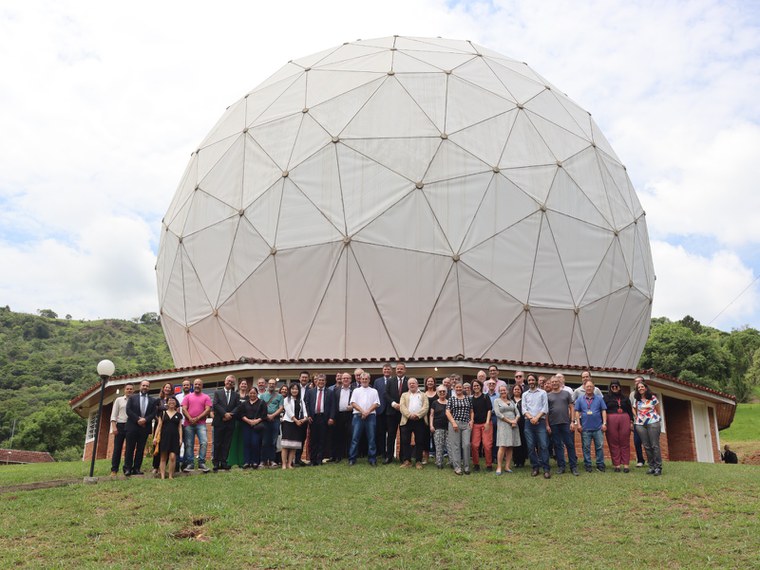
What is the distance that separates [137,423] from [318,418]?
3455 mm

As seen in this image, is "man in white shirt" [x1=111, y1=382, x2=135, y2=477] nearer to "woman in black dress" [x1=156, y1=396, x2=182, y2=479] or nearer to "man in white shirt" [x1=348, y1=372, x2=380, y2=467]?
"woman in black dress" [x1=156, y1=396, x2=182, y2=479]

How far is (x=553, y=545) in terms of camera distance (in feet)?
24.9

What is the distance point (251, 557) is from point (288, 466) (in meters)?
5.84

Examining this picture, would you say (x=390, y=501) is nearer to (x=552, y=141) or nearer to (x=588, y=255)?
(x=588, y=255)

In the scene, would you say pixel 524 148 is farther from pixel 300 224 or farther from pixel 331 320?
pixel 331 320

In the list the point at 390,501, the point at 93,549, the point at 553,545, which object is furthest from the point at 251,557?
the point at 553,545

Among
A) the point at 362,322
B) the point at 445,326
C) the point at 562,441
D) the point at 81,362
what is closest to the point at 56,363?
the point at 81,362

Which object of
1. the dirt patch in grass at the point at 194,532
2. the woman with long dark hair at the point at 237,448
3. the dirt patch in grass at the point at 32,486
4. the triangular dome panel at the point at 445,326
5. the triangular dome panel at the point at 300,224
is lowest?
the dirt patch in grass at the point at 194,532

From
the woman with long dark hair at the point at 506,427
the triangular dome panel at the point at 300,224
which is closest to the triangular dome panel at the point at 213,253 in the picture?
the triangular dome panel at the point at 300,224

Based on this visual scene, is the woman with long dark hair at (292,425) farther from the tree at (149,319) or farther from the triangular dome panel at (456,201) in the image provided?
the tree at (149,319)

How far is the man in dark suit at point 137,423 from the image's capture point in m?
12.0

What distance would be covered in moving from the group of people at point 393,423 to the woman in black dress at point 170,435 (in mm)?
18

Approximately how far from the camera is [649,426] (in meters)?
11.8

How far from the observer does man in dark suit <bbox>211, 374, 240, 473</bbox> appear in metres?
12.7
